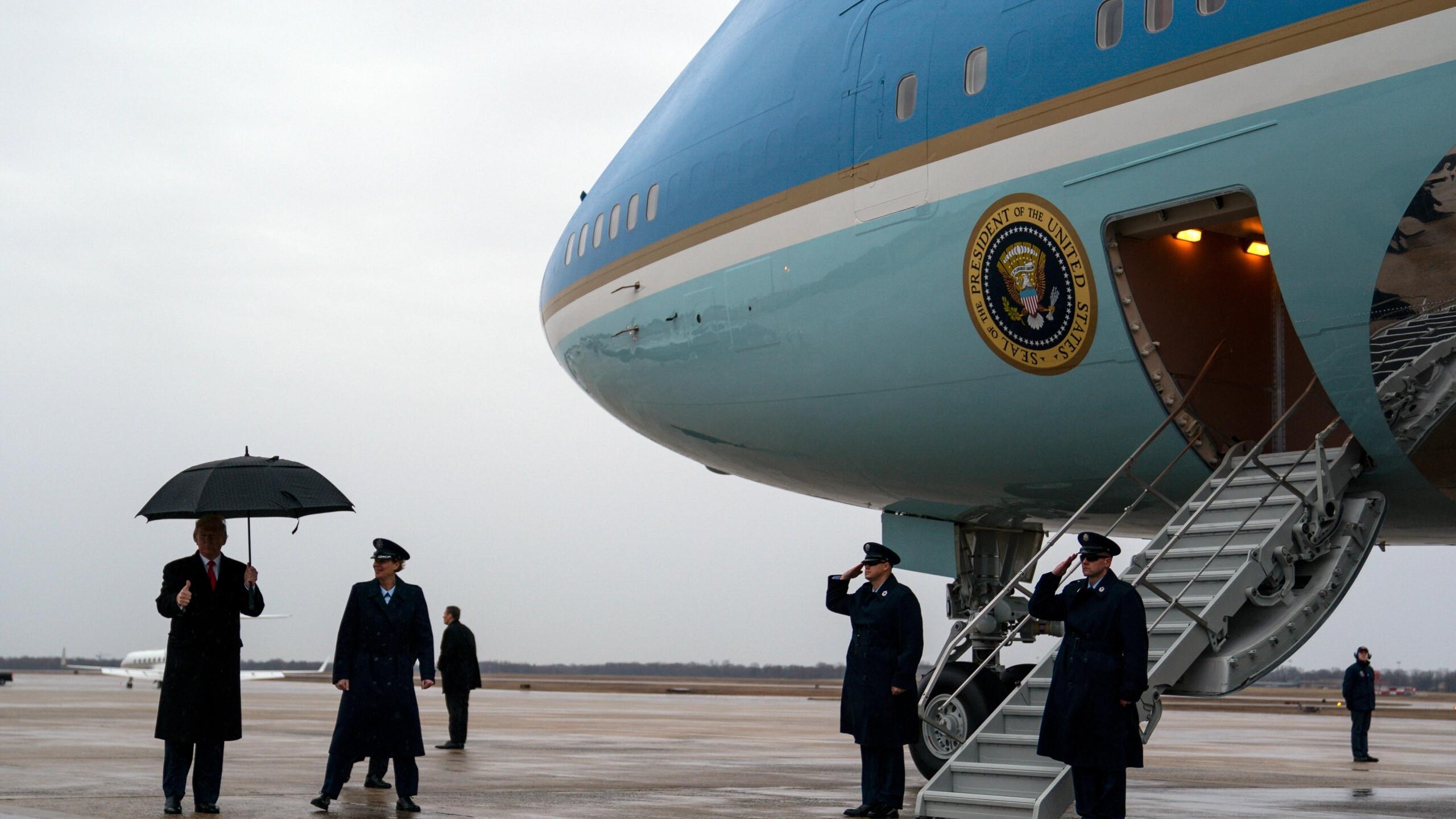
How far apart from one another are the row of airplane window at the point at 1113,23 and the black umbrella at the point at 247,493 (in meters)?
4.57

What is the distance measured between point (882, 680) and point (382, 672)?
3.02m

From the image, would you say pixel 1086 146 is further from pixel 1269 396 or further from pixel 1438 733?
pixel 1438 733

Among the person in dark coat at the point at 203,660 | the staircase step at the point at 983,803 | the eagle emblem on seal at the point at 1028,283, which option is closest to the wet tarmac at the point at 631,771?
the person in dark coat at the point at 203,660

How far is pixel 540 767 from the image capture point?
11.9m

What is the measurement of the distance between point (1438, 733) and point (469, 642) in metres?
18.0

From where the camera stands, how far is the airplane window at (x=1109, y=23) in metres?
7.91

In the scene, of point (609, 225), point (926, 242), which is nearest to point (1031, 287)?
point (926, 242)

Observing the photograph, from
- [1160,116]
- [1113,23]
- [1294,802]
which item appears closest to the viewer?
[1160,116]

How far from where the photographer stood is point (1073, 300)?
27.4 feet

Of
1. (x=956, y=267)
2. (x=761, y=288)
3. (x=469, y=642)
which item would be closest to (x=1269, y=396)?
(x=956, y=267)

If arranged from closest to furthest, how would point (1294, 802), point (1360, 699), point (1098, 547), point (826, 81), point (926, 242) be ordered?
point (1098, 547)
point (926, 242)
point (1294, 802)
point (826, 81)
point (1360, 699)

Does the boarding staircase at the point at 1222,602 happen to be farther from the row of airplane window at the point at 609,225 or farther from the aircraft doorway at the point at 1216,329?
the row of airplane window at the point at 609,225

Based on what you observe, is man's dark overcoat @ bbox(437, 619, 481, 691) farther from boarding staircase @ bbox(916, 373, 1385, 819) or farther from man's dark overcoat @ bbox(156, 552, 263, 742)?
boarding staircase @ bbox(916, 373, 1385, 819)

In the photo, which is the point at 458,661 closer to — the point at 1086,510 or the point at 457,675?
the point at 457,675
